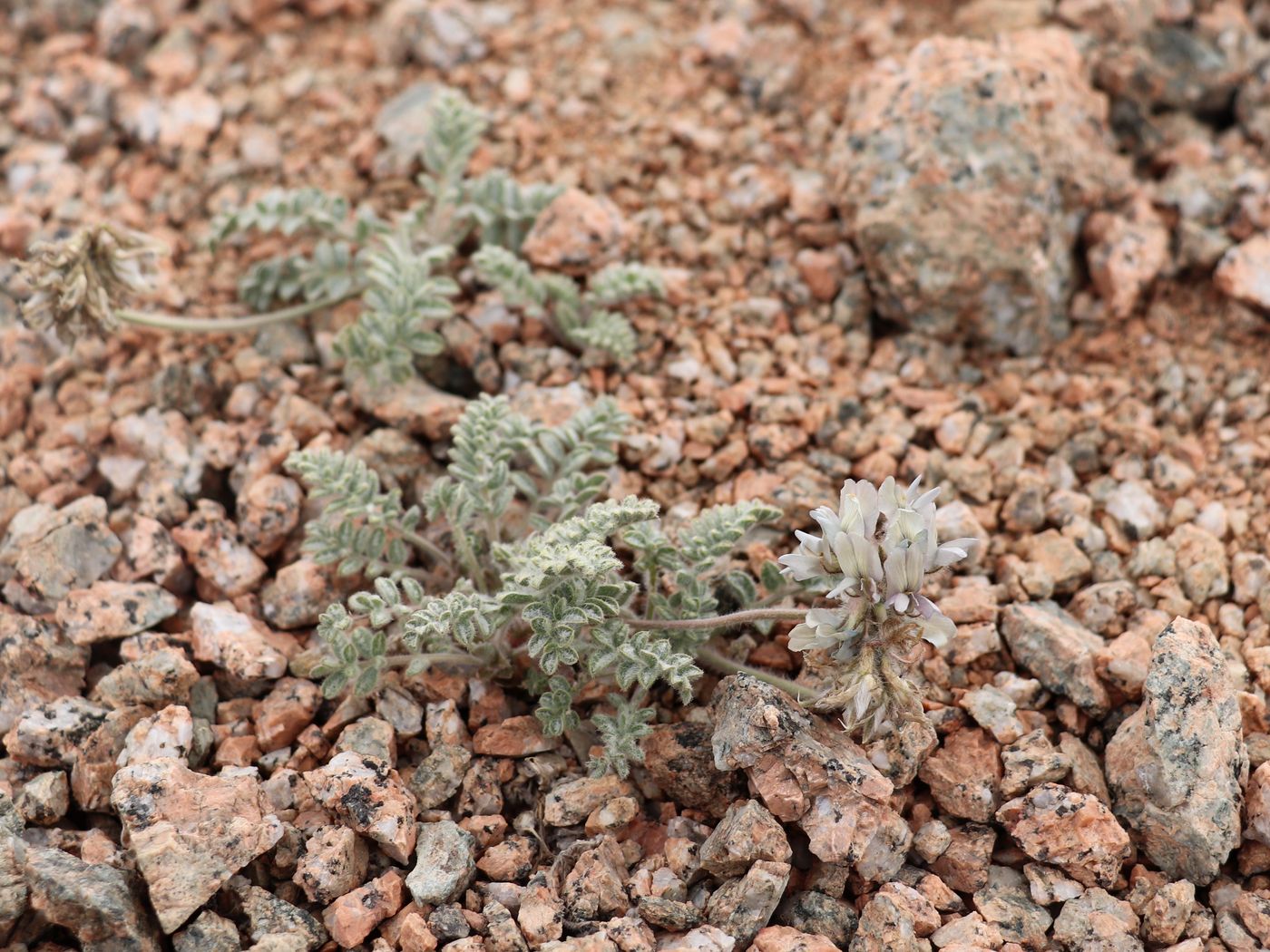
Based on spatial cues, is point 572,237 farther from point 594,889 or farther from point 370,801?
point 594,889

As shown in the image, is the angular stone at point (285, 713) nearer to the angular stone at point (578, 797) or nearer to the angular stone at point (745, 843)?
the angular stone at point (578, 797)

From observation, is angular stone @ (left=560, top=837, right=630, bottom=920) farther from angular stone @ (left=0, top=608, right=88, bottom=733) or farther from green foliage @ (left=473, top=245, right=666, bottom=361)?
green foliage @ (left=473, top=245, right=666, bottom=361)

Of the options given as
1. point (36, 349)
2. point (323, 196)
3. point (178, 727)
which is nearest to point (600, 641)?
point (178, 727)

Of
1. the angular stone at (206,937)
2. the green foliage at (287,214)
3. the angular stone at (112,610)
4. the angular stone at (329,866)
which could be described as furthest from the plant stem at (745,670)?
the green foliage at (287,214)

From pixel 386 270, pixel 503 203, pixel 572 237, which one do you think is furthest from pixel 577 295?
pixel 386 270

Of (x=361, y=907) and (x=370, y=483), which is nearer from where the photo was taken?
(x=361, y=907)

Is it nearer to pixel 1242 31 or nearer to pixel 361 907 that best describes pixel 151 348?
pixel 361 907
